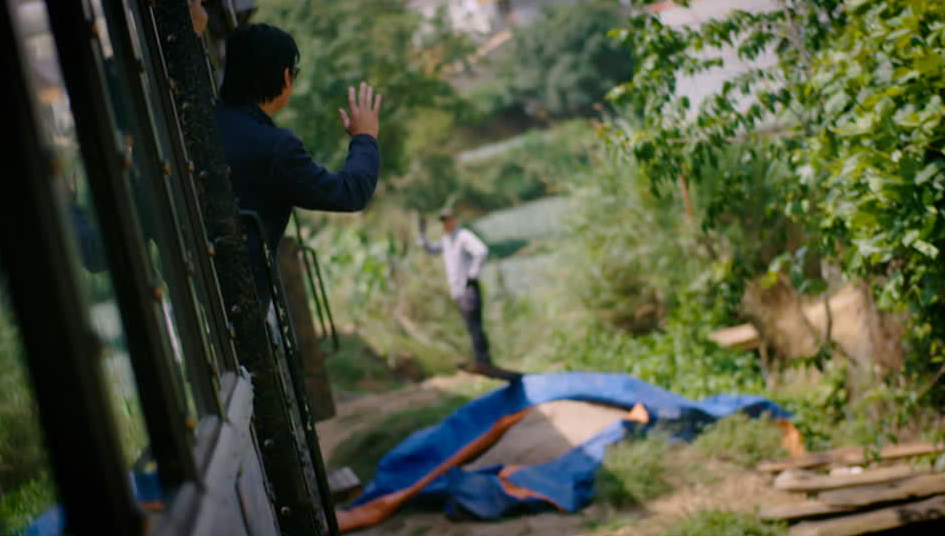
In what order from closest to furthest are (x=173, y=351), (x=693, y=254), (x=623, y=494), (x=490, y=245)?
(x=173, y=351) → (x=623, y=494) → (x=693, y=254) → (x=490, y=245)

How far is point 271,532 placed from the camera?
2539mm

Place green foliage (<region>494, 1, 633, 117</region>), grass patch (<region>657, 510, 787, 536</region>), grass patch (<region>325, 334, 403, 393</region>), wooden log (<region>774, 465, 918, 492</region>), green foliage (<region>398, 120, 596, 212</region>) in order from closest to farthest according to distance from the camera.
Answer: grass patch (<region>657, 510, 787, 536</region>)
wooden log (<region>774, 465, 918, 492</region>)
grass patch (<region>325, 334, 403, 393</region>)
green foliage (<region>398, 120, 596, 212</region>)
green foliage (<region>494, 1, 633, 117</region>)

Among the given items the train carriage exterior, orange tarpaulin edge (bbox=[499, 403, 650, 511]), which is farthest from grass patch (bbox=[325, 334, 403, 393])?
the train carriage exterior

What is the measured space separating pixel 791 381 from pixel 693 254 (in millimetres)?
1517

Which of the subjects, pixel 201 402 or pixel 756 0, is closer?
pixel 201 402

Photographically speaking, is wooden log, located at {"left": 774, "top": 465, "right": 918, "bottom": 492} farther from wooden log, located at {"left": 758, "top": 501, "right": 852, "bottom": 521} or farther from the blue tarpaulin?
the blue tarpaulin

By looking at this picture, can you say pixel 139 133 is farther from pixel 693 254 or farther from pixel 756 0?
pixel 693 254

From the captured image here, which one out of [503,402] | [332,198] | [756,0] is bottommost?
[503,402]

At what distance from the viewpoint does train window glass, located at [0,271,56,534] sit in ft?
6.69

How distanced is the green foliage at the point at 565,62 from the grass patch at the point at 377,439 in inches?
1023

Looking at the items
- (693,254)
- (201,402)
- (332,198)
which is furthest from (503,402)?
(201,402)

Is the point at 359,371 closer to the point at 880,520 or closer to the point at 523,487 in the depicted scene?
the point at 523,487

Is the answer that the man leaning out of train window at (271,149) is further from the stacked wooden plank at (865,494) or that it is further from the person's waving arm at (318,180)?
the stacked wooden plank at (865,494)

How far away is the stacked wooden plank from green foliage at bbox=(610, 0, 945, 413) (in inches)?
14.1
